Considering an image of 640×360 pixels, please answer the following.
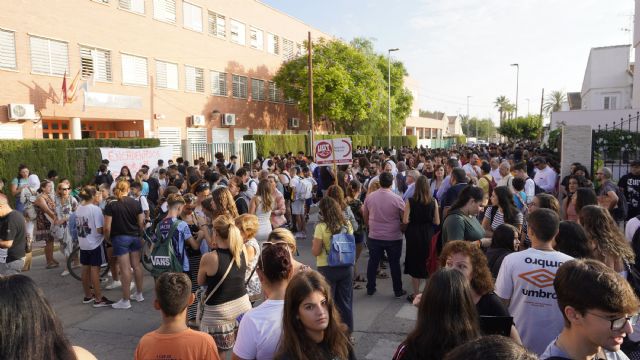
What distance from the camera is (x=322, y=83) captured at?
33594 millimetres

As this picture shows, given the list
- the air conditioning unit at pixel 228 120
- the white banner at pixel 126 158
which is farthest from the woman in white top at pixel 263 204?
the air conditioning unit at pixel 228 120

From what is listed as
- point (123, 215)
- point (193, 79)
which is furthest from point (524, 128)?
point (123, 215)

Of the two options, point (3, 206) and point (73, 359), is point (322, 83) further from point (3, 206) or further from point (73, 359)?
point (73, 359)

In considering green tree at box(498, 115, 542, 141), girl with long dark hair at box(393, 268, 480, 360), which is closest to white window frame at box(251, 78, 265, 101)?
girl with long dark hair at box(393, 268, 480, 360)

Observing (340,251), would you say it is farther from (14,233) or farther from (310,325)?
(14,233)

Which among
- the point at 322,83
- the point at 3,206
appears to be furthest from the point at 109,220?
the point at 322,83

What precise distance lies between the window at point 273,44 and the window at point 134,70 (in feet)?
43.2

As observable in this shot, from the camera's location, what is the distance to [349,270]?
5.15 meters

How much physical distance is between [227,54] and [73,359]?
30.6 metres

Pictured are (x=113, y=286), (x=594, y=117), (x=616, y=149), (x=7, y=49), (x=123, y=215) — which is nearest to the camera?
(x=123, y=215)

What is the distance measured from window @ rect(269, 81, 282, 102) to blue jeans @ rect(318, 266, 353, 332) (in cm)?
3154

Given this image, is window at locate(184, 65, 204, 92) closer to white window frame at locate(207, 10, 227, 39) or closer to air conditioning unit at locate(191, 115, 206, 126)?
air conditioning unit at locate(191, 115, 206, 126)

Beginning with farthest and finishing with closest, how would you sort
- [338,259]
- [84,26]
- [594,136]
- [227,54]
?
1. [227,54]
2. [84,26]
3. [594,136]
4. [338,259]

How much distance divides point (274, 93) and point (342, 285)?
32078mm
